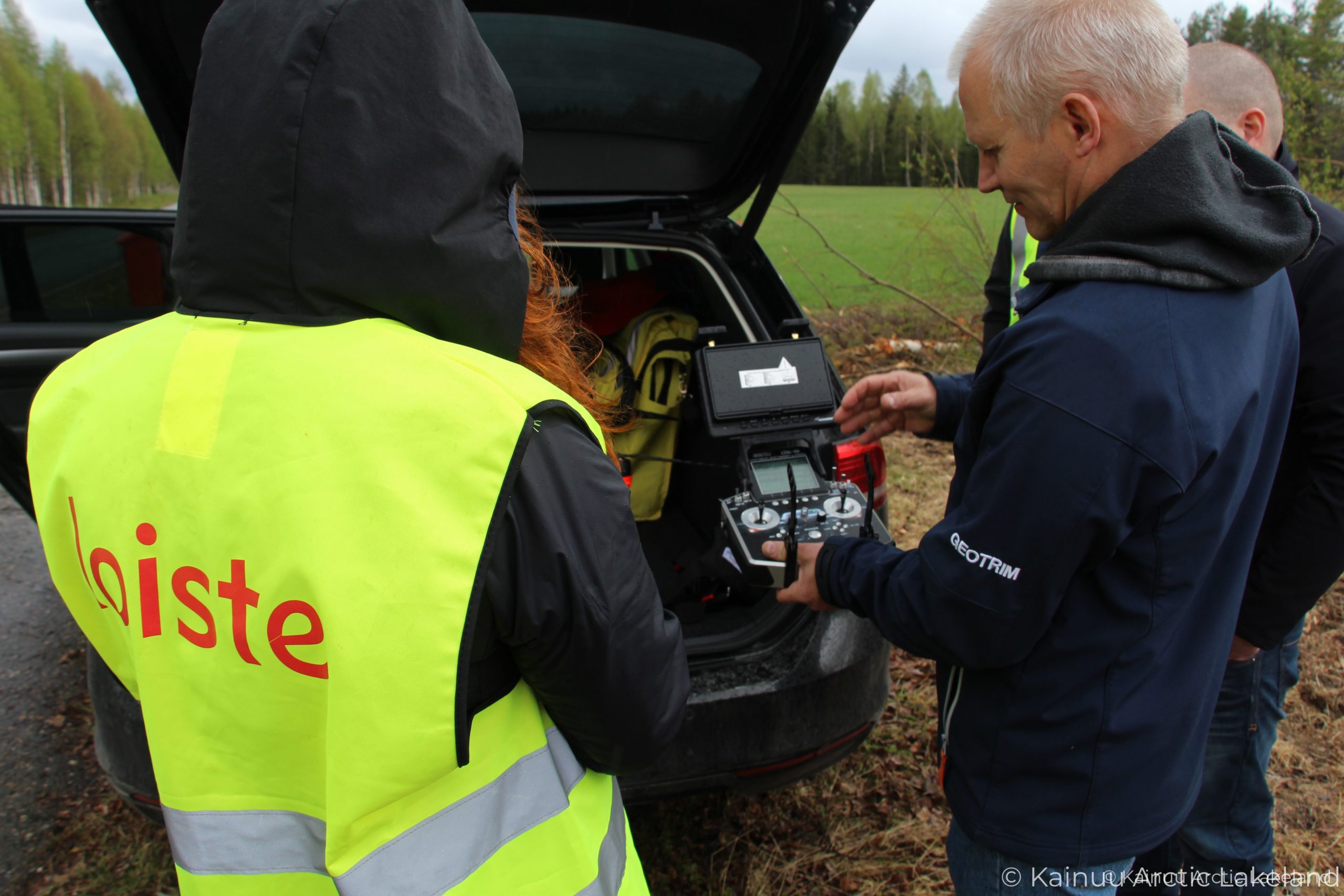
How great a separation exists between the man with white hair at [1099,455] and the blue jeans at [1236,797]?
524 mm

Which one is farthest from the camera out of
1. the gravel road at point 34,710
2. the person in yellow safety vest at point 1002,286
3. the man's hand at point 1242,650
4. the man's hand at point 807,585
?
the person in yellow safety vest at point 1002,286

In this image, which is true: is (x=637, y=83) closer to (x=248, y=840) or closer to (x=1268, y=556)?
(x=1268, y=556)

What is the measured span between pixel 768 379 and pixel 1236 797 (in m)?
1.38

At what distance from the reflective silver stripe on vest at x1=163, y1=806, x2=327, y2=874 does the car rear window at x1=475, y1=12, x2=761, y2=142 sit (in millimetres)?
1889

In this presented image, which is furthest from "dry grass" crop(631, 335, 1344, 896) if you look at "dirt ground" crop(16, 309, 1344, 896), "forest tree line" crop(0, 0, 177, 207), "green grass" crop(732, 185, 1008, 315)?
"forest tree line" crop(0, 0, 177, 207)

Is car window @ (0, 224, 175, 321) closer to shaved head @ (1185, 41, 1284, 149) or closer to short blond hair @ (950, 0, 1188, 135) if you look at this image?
short blond hair @ (950, 0, 1188, 135)

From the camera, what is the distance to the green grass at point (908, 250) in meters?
6.84

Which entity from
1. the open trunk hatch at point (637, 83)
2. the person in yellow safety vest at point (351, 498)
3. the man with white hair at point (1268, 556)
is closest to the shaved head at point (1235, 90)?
the man with white hair at point (1268, 556)

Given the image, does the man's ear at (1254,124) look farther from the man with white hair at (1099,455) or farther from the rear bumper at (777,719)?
the rear bumper at (777,719)

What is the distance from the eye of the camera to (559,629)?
85 cm

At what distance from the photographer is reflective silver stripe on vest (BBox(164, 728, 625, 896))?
0.84 metres

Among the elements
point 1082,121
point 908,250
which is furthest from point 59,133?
point 1082,121

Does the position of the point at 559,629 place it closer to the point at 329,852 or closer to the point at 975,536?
the point at 329,852

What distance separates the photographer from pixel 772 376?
200 centimetres
